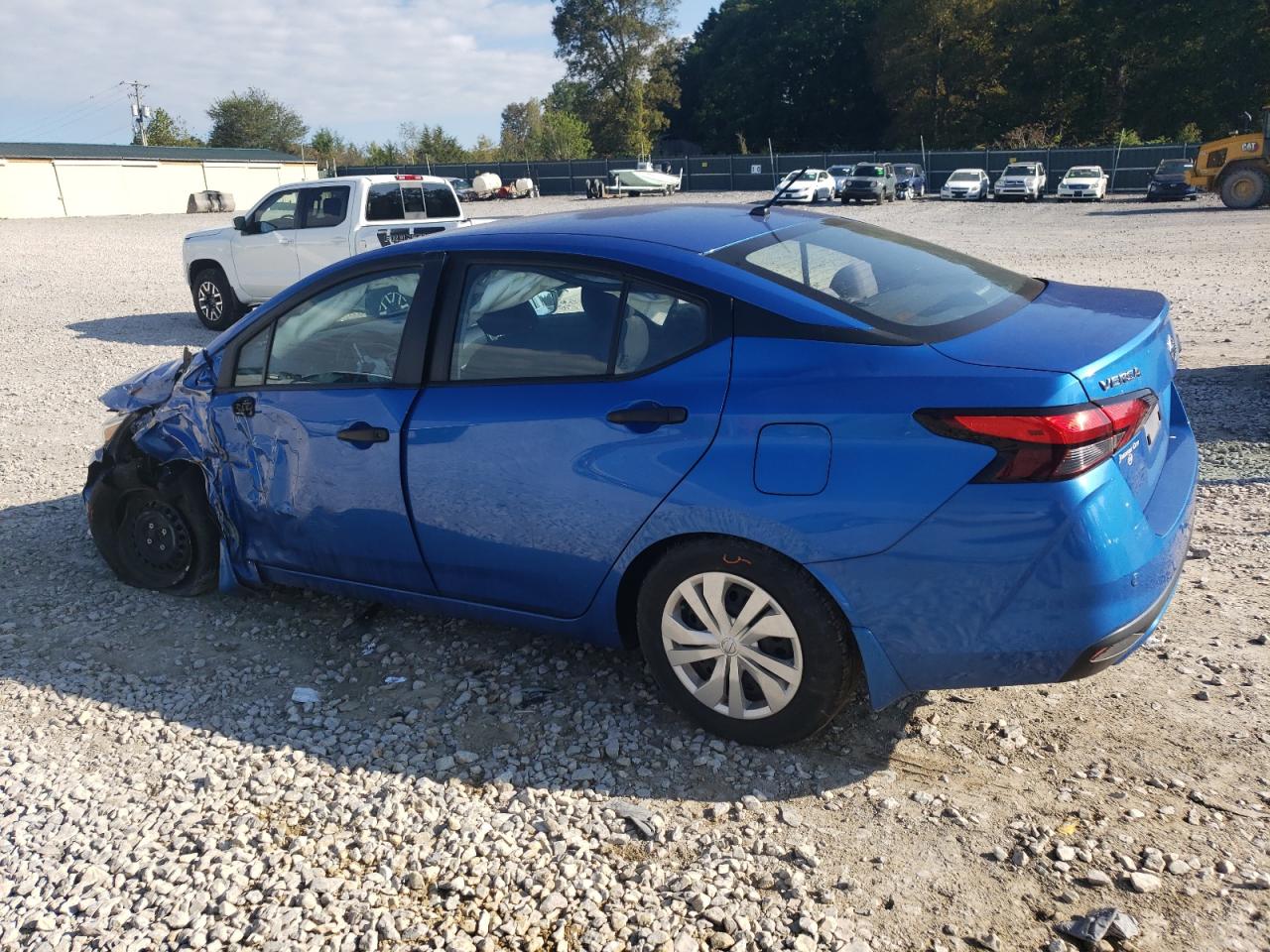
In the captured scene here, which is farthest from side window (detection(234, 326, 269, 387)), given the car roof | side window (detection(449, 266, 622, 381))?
side window (detection(449, 266, 622, 381))

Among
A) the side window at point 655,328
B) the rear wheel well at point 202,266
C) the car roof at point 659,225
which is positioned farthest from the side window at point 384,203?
the side window at point 655,328

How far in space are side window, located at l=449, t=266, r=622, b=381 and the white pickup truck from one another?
8.83 m

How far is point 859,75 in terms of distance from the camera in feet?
252

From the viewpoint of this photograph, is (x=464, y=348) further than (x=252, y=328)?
No

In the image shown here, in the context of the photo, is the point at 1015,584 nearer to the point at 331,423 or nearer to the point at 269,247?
the point at 331,423

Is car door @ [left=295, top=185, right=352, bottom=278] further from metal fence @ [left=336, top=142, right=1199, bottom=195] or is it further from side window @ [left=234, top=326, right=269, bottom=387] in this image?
metal fence @ [left=336, top=142, right=1199, bottom=195]

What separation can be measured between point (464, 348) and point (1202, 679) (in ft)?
9.41

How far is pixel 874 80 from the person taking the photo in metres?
72.1

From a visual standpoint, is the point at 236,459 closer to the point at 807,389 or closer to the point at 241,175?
Answer: the point at 807,389

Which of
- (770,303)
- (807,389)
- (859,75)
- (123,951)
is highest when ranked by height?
(859,75)

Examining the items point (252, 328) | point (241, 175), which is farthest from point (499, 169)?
point (252, 328)

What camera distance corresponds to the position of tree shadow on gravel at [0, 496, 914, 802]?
331cm

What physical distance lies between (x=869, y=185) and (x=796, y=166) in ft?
47.2

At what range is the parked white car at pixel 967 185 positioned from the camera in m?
42.1
